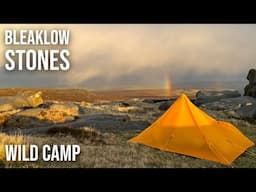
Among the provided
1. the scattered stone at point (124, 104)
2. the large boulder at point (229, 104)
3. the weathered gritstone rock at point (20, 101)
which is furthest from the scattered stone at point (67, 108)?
the large boulder at point (229, 104)

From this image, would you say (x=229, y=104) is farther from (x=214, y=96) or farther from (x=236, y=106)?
(x=214, y=96)

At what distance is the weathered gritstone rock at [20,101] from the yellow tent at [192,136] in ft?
16.0

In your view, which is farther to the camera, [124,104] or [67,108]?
[124,104]

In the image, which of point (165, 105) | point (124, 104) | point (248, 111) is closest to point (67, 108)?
point (124, 104)

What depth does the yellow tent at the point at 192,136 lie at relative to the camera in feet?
36.0

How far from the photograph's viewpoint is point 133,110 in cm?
1716

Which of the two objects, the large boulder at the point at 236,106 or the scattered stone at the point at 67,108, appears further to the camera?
the large boulder at the point at 236,106

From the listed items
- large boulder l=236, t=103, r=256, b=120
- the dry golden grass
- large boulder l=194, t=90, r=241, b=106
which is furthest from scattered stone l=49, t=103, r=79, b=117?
large boulder l=236, t=103, r=256, b=120

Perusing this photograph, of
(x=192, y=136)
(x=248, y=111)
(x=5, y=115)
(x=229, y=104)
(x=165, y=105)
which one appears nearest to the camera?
(x=192, y=136)

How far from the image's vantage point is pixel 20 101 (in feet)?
53.7

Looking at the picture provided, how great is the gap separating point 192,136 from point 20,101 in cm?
789

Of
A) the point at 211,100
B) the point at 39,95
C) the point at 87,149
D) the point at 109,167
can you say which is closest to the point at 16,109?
the point at 39,95

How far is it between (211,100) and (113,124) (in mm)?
6212

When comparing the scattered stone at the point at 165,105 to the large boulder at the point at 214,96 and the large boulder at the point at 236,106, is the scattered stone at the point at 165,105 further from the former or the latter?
the large boulder at the point at 236,106
